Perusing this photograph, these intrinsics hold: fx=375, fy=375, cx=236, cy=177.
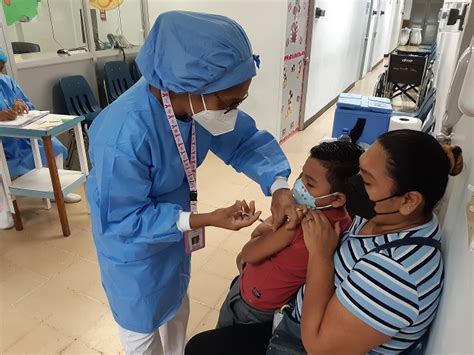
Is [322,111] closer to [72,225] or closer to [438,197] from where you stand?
[72,225]

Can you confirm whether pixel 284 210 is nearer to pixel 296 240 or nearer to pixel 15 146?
pixel 296 240

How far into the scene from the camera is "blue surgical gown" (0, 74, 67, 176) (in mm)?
2590

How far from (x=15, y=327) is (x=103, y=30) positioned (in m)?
3.15

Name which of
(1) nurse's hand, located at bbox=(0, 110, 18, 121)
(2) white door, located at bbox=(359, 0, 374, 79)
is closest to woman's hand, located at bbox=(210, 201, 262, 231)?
(1) nurse's hand, located at bbox=(0, 110, 18, 121)

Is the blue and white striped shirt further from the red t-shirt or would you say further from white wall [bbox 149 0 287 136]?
white wall [bbox 149 0 287 136]

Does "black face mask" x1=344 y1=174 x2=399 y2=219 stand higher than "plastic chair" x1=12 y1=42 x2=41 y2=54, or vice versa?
"plastic chair" x1=12 y1=42 x2=41 y2=54

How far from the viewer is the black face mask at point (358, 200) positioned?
0.88 meters

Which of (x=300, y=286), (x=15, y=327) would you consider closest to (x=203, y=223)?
(x=300, y=286)

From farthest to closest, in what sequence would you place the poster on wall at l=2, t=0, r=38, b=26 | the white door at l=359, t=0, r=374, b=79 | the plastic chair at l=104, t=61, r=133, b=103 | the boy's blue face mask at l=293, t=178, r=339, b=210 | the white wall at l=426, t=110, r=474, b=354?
the white door at l=359, t=0, r=374, b=79
the plastic chair at l=104, t=61, r=133, b=103
the poster on wall at l=2, t=0, r=38, b=26
the boy's blue face mask at l=293, t=178, r=339, b=210
the white wall at l=426, t=110, r=474, b=354

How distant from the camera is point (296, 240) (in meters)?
1.07

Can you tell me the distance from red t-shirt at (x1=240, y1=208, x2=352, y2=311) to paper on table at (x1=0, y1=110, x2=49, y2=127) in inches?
76.2

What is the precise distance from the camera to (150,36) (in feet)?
3.32

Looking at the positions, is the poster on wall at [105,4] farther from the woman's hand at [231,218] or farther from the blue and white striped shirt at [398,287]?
the blue and white striped shirt at [398,287]

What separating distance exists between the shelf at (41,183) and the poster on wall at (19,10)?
1241 mm
